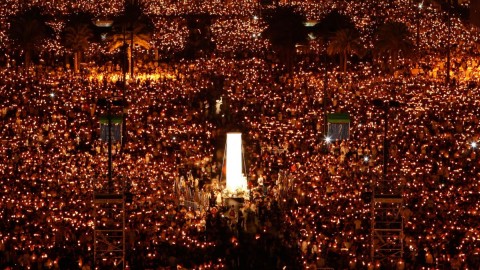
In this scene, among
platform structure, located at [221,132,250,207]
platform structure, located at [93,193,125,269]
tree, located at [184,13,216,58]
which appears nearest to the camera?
platform structure, located at [93,193,125,269]

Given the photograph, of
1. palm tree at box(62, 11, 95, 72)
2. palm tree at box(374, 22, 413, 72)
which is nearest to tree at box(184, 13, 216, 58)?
palm tree at box(62, 11, 95, 72)

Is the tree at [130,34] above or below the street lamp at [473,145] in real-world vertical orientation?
below

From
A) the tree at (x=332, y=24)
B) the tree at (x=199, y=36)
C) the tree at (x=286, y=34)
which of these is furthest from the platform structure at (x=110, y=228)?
the tree at (x=199, y=36)

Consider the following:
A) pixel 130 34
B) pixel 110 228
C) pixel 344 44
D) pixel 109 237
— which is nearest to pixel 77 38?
pixel 130 34

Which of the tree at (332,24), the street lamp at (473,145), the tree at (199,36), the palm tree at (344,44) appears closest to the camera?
the street lamp at (473,145)

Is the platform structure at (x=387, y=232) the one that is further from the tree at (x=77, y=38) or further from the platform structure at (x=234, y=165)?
the tree at (x=77, y=38)

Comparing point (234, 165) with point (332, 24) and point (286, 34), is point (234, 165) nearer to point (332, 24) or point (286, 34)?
point (286, 34)

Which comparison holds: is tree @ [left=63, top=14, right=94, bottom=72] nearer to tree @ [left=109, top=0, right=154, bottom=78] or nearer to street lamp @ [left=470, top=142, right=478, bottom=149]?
tree @ [left=109, top=0, right=154, bottom=78]
